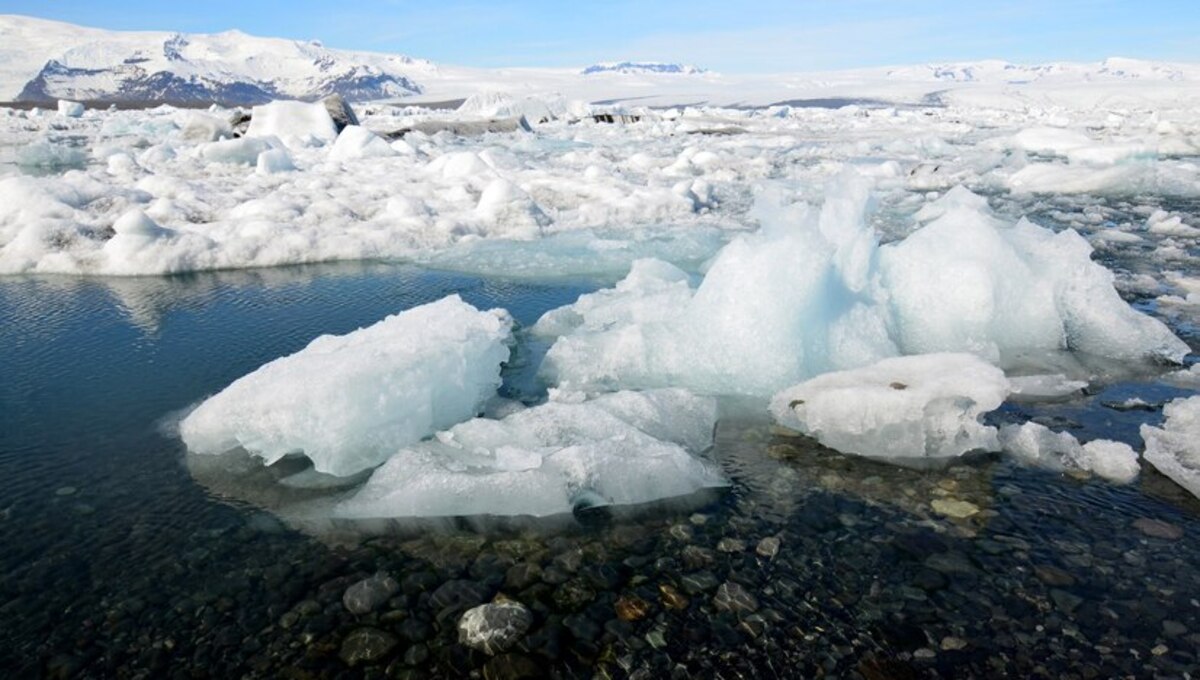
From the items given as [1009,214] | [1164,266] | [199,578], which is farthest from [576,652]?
[1009,214]

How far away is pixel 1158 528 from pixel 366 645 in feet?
11.5

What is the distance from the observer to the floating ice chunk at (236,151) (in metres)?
18.1

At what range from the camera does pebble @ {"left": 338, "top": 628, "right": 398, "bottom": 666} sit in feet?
8.26

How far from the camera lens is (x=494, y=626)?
2645 millimetres

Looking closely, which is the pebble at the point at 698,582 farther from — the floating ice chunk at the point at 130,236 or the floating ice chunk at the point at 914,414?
the floating ice chunk at the point at 130,236

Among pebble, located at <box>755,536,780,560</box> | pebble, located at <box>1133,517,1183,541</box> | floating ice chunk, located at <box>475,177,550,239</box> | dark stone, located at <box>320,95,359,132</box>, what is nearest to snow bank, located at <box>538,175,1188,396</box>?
pebble, located at <box>755,536,780,560</box>

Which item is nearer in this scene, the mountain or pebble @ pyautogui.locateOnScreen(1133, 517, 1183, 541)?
pebble @ pyautogui.locateOnScreen(1133, 517, 1183, 541)

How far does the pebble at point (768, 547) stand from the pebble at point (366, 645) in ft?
5.18

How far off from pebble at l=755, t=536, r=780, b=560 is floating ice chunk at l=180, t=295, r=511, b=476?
2.01 metres

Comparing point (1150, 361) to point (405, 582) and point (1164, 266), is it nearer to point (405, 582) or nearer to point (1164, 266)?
point (1164, 266)

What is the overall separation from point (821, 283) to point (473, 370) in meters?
2.53

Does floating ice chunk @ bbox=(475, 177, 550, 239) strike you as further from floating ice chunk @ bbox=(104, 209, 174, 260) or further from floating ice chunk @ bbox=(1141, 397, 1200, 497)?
floating ice chunk @ bbox=(1141, 397, 1200, 497)

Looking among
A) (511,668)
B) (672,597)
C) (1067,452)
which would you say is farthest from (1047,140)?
(511,668)

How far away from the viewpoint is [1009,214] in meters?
12.3
